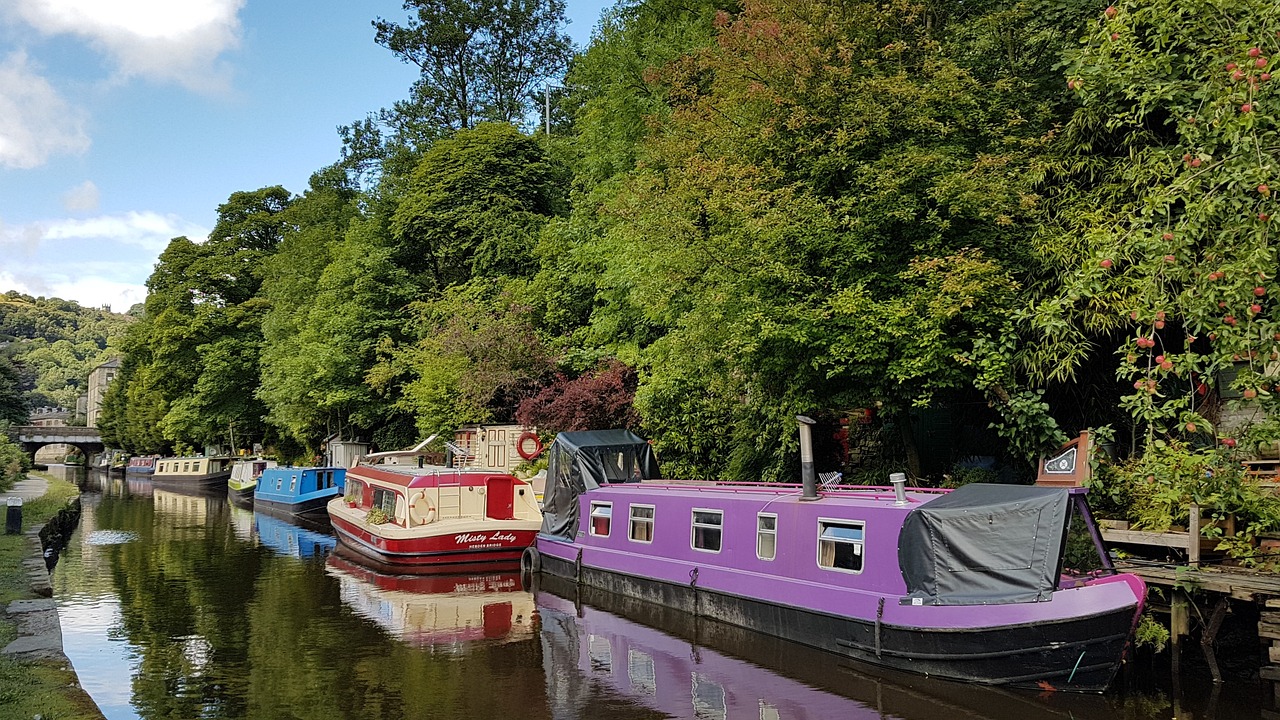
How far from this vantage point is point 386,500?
23.7 m

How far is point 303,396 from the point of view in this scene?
143 ft

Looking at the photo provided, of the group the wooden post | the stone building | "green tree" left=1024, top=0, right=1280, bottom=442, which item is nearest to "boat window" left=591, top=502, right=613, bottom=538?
"green tree" left=1024, top=0, right=1280, bottom=442

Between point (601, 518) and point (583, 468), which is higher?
point (583, 468)

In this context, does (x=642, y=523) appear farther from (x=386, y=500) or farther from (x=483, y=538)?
(x=386, y=500)

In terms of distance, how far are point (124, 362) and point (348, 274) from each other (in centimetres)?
4905

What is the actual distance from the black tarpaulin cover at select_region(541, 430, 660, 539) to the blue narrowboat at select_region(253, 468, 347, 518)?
1614 cm

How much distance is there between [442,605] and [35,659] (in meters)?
7.76

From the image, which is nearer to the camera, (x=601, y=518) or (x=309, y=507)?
(x=601, y=518)

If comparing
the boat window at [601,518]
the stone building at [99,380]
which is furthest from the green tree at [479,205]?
the stone building at [99,380]

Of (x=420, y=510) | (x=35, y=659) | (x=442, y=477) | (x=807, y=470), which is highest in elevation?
(x=807, y=470)

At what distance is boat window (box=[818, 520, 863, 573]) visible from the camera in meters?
12.2

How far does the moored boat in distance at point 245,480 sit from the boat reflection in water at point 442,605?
25575 millimetres

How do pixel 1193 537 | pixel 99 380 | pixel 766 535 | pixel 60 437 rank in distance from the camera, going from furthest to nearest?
pixel 99 380, pixel 60 437, pixel 766 535, pixel 1193 537

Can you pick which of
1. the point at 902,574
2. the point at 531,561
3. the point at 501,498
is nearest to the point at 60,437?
the point at 501,498
